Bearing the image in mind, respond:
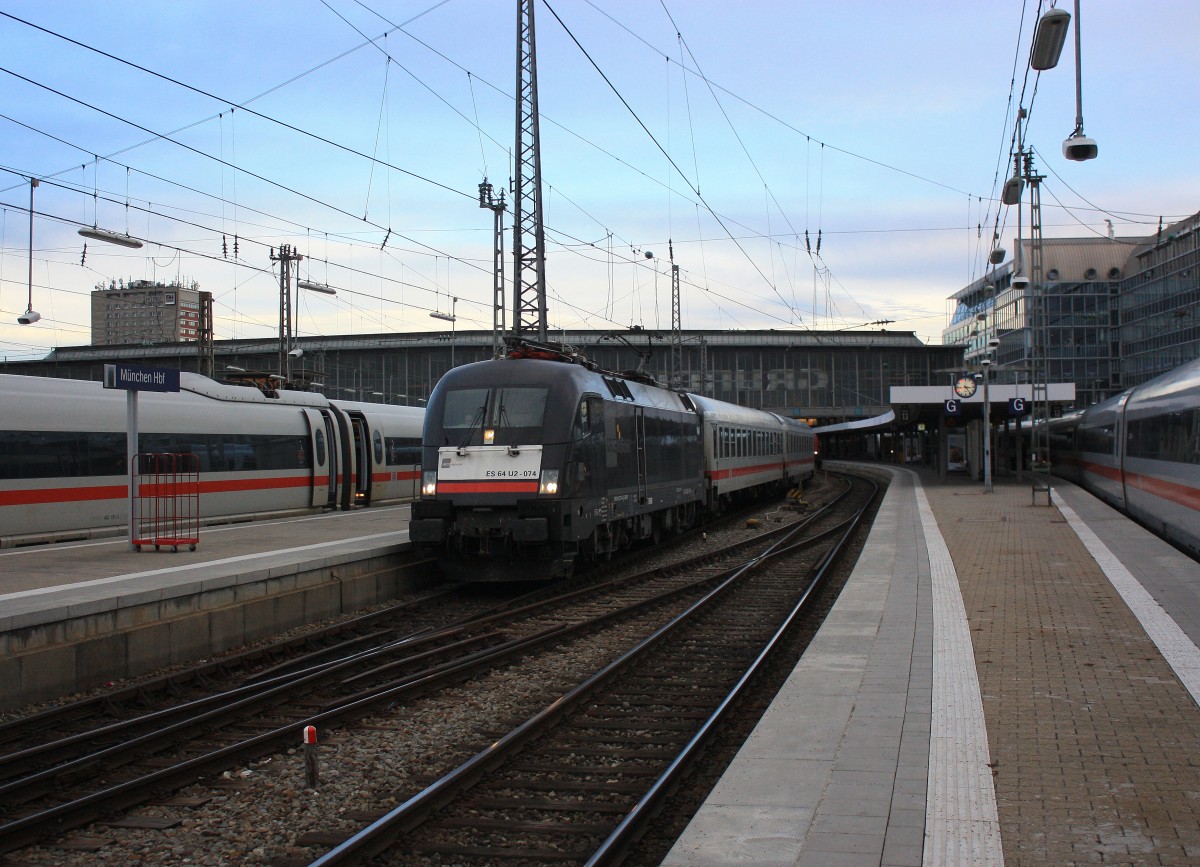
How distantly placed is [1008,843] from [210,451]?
1683 cm

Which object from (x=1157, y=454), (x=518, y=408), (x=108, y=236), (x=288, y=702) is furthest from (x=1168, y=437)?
(x=108, y=236)

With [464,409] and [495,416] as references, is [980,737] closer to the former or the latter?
[495,416]

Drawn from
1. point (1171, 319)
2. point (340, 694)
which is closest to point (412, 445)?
point (340, 694)

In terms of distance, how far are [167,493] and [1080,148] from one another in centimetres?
1492

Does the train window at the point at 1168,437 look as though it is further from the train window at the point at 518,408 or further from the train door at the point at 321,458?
the train door at the point at 321,458

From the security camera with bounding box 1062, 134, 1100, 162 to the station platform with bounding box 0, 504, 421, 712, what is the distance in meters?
10.2

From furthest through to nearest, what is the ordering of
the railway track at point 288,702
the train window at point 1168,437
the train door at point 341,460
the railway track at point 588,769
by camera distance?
1. the train door at point 341,460
2. the train window at point 1168,437
3. the railway track at point 288,702
4. the railway track at point 588,769

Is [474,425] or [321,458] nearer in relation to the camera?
[474,425]

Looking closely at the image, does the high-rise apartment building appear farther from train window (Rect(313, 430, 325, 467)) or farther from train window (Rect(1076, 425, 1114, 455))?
train window (Rect(1076, 425, 1114, 455))

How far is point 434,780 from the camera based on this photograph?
6445 millimetres

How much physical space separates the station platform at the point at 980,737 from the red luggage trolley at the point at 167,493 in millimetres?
10764

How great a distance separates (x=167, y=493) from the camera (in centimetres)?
1719

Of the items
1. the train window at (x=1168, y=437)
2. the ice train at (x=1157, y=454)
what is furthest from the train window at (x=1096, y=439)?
the train window at (x=1168, y=437)

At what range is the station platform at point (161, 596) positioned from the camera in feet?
27.9
